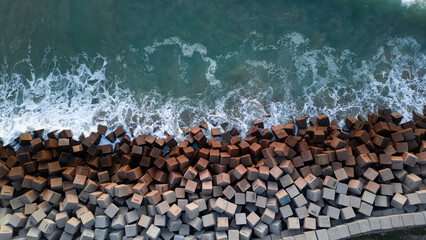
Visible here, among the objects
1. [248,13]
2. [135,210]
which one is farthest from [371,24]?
[135,210]

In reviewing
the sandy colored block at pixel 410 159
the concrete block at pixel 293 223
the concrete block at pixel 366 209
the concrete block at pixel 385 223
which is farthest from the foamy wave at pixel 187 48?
the concrete block at pixel 385 223

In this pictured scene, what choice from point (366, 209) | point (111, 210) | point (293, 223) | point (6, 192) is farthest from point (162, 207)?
point (366, 209)

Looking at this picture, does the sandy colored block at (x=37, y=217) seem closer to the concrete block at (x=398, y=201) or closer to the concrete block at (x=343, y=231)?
the concrete block at (x=343, y=231)

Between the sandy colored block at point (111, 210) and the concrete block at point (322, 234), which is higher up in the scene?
the sandy colored block at point (111, 210)

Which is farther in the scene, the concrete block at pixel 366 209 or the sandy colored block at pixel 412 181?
the sandy colored block at pixel 412 181

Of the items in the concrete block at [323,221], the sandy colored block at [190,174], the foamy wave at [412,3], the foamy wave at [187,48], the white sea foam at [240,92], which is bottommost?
the concrete block at [323,221]

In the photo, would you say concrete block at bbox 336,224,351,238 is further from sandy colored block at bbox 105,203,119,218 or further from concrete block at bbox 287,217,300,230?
sandy colored block at bbox 105,203,119,218

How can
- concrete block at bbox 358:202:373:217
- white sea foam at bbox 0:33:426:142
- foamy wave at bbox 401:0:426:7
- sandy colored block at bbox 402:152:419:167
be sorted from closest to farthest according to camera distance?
1. concrete block at bbox 358:202:373:217
2. sandy colored block at bbox 402:152:419:167
3. white sea foam at bbox 0:33:426:142
4. foamy wave at bbox 401:0:426:7

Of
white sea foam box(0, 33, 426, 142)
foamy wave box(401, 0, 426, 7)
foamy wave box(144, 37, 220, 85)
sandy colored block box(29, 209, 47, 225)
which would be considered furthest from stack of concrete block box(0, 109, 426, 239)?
foamy wave box(401, 0, 426, 7)
